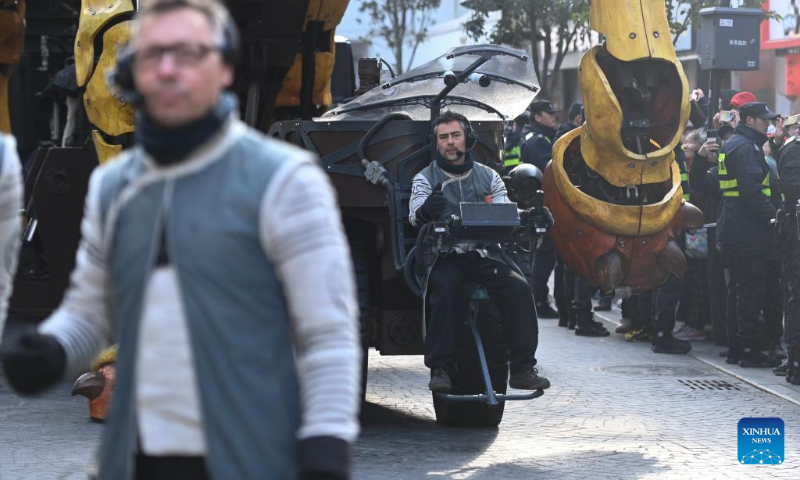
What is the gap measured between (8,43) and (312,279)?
848cm

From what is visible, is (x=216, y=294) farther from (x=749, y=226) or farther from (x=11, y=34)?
(x=749, y=226)

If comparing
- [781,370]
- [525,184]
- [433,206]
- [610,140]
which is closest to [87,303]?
[433,206]

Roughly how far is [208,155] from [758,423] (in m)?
6.11

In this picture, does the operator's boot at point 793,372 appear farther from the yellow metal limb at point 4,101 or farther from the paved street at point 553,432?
the yellow metal limb at point 4,101

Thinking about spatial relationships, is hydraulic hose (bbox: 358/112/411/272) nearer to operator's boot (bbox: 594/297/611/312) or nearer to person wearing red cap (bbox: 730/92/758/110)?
person wearing red cap (bbox: 730/92/758/110)

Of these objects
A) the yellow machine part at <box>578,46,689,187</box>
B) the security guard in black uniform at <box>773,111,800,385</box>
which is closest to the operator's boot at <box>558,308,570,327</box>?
the security guard in black uniform at <box>773,111,800,385</box>

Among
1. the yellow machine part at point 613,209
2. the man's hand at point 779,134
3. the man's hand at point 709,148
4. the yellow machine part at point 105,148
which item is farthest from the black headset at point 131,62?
the man's hand at point 779,134

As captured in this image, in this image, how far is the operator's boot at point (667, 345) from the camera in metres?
13.0

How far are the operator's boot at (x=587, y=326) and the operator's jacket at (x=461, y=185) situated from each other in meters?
5.57

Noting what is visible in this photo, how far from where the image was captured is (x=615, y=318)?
52.0 feet

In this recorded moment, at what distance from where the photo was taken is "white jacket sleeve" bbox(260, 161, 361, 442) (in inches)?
120

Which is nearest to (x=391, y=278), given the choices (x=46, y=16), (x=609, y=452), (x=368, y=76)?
(x=609, y=452)

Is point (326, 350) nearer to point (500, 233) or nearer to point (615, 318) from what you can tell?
point (500, 233)

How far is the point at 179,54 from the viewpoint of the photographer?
3086 millimetres
